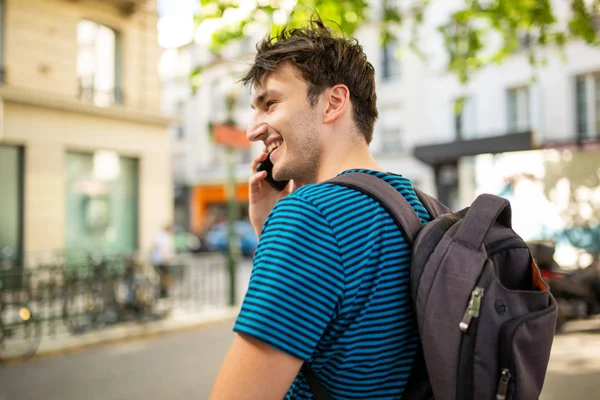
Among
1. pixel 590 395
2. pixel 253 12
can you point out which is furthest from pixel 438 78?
pixel 590 395

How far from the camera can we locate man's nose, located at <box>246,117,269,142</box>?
137 cm

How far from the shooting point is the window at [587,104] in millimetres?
16100

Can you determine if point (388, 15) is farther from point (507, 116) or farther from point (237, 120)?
point (237, 120)

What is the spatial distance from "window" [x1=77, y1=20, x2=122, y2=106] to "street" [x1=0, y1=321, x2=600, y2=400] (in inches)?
322

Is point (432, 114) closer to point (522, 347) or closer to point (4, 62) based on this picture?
point (4, 62)

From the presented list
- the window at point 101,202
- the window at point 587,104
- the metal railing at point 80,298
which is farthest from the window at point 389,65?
the metal railing at point 80,298

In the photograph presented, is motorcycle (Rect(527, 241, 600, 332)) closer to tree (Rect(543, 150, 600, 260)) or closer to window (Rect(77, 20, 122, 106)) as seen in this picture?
tree (Rect(543, 150, 600, 260))

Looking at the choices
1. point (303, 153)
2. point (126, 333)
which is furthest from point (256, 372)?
point (126, 333)

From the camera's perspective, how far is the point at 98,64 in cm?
1418

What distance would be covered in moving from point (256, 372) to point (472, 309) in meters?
0.43

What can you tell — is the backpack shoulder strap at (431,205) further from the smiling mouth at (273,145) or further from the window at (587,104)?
the window at (587,104)

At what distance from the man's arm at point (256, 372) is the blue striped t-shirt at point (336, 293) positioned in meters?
0.02

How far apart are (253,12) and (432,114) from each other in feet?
50.7

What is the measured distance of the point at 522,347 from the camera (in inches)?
42.1
